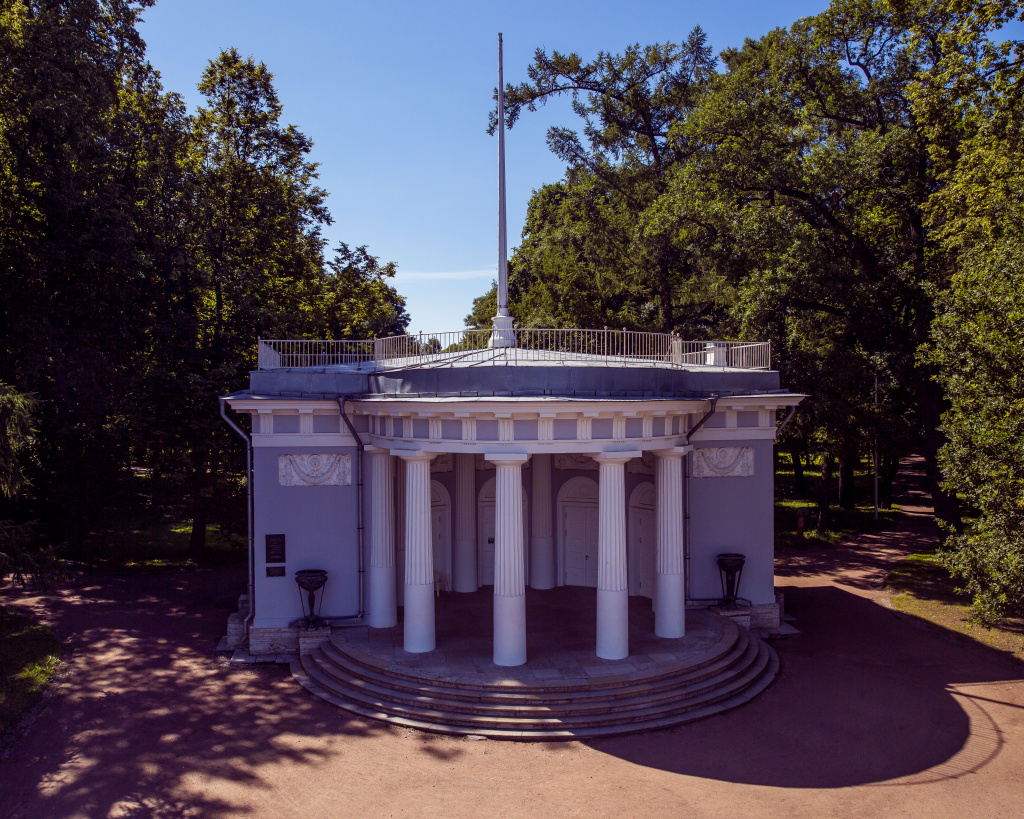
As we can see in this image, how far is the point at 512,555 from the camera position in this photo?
11.7m

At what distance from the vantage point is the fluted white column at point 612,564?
39.0ft

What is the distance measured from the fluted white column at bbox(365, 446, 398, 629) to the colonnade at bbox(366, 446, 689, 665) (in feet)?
0.06

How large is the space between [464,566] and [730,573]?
6.17 meters

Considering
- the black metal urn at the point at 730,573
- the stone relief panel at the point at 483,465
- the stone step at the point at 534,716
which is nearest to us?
the stone step at the point at 534,716

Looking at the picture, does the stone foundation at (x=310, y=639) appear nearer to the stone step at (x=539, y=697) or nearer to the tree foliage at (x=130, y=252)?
the stone step at (x=539, y=697)

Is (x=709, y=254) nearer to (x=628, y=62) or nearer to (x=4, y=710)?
(x=628, y=62)

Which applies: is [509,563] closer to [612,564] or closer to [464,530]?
[612,564]

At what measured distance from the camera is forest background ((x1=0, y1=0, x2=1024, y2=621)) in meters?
17.4

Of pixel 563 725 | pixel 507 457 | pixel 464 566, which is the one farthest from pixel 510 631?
pixel 464 566

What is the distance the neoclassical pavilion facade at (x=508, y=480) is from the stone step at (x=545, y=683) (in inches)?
31.3

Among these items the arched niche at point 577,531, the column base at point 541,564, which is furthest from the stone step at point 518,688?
the column base at point 541,564

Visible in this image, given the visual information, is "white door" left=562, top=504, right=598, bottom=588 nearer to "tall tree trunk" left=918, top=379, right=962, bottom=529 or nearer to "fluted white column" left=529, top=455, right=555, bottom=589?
"fluted white column" left=529, top=455, right=555, bottom=589

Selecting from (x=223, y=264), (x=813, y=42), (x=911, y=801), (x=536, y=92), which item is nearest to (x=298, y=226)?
(x=223, y=264)

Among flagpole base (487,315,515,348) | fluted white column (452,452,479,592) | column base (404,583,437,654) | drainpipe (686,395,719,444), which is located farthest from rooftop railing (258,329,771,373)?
column base (404,583,437,654)
